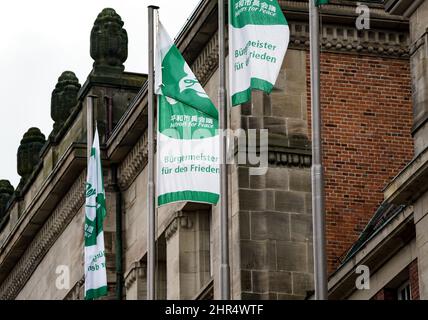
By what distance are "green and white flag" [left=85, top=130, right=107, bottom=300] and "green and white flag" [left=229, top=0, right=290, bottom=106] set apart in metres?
8.23

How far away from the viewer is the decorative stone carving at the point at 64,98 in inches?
2035

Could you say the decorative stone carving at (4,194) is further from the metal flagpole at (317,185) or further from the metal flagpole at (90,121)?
the metal flagpole at (317,185)

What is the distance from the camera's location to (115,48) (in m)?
46.3

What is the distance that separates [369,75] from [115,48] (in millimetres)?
9783

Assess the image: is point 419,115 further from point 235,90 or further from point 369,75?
point 369,75

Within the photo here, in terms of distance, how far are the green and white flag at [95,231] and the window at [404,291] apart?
29.9ft

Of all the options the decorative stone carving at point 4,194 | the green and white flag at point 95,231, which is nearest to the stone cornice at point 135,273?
the green and white flag at point 95,231

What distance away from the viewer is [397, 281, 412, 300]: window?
104ft

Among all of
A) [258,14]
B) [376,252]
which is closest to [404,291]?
[376,252]

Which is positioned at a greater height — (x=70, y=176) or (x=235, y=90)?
(x=70, y=176)

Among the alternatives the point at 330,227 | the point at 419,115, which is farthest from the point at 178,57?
the point at 419,115

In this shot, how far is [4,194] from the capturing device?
197ft

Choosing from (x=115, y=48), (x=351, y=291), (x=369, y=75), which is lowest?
(x=351, y=291)
